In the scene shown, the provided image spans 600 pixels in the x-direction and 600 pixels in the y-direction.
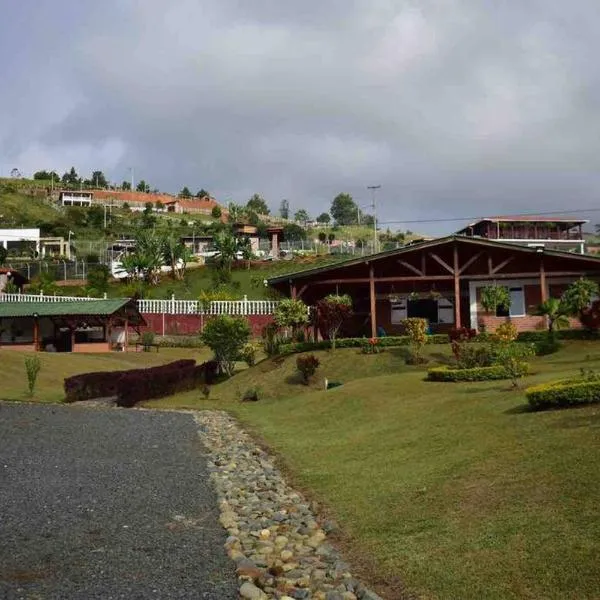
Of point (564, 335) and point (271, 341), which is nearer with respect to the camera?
point (564, 335)

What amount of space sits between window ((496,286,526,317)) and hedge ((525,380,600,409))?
20202mm

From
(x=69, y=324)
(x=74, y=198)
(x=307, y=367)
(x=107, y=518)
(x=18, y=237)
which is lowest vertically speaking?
(x=107, y=518)

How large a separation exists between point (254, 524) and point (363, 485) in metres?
1.73

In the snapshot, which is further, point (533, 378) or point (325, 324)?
point (325, 324)

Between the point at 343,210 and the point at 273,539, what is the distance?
495ft

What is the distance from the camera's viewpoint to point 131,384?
2359 cm

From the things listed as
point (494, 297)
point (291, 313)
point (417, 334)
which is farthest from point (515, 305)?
point (291, 313)

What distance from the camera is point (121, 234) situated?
95.5 metres

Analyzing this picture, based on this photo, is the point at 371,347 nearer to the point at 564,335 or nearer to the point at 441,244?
the point at 441,244

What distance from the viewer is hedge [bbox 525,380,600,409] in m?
11.3

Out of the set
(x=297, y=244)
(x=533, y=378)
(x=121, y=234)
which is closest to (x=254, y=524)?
(x=533, y=378)

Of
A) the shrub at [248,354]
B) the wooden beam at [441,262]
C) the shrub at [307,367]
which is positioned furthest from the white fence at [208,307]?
the shrub at [307,367]

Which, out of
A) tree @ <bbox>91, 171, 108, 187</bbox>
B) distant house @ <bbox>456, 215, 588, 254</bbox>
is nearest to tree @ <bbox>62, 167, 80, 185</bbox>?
tree @ <bbox>91, 171, 108, 187</bbox>

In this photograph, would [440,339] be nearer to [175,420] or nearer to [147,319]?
[175,420]
